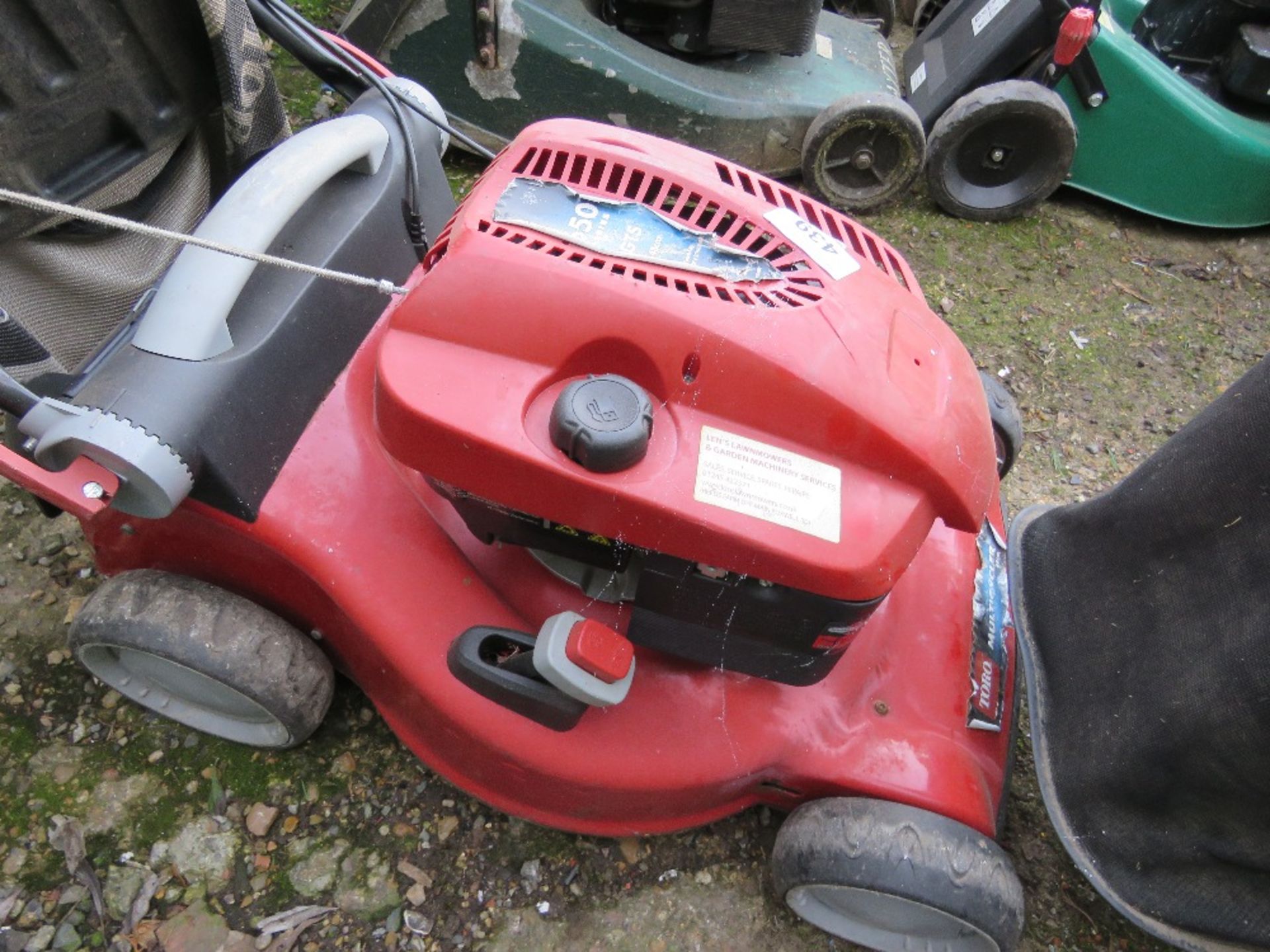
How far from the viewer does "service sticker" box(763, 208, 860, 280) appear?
0.87 meters

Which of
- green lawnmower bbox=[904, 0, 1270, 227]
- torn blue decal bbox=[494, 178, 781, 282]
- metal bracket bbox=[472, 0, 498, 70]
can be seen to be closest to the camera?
torn blue decal bbox=[494, 178, 781, 282]

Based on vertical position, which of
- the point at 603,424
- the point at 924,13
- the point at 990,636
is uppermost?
the point at 603,424

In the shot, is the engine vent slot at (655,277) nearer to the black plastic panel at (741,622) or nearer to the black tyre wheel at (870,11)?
the black plastic panel at (741,622)

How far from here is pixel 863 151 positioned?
6.67ft

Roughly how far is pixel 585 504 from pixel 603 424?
74 millimetres

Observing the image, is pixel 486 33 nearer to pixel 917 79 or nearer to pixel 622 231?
pixel 917 79

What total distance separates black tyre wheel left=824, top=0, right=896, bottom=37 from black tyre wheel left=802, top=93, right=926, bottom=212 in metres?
0.72

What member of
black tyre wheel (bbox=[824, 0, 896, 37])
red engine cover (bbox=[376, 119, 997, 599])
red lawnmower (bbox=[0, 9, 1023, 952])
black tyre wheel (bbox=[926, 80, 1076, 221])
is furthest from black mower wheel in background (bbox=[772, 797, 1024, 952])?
black tyre wheel (bbox=[824, 0, 896, 37])

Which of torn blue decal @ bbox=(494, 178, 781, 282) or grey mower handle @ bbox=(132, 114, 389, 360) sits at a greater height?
grey mower handle @ bbox=(132, 114, 389, 360)

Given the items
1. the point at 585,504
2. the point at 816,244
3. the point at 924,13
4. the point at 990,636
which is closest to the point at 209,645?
the point at 585,504

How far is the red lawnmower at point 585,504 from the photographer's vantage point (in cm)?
77

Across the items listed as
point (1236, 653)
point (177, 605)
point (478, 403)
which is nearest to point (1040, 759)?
point (1236, 653)

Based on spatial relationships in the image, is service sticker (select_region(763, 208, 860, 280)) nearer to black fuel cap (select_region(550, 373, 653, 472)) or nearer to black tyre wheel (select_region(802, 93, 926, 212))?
black fuel cap (select_region(550, 373, 653, 472))

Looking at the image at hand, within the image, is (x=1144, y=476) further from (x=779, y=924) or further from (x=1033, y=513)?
(x=779, y=924)
